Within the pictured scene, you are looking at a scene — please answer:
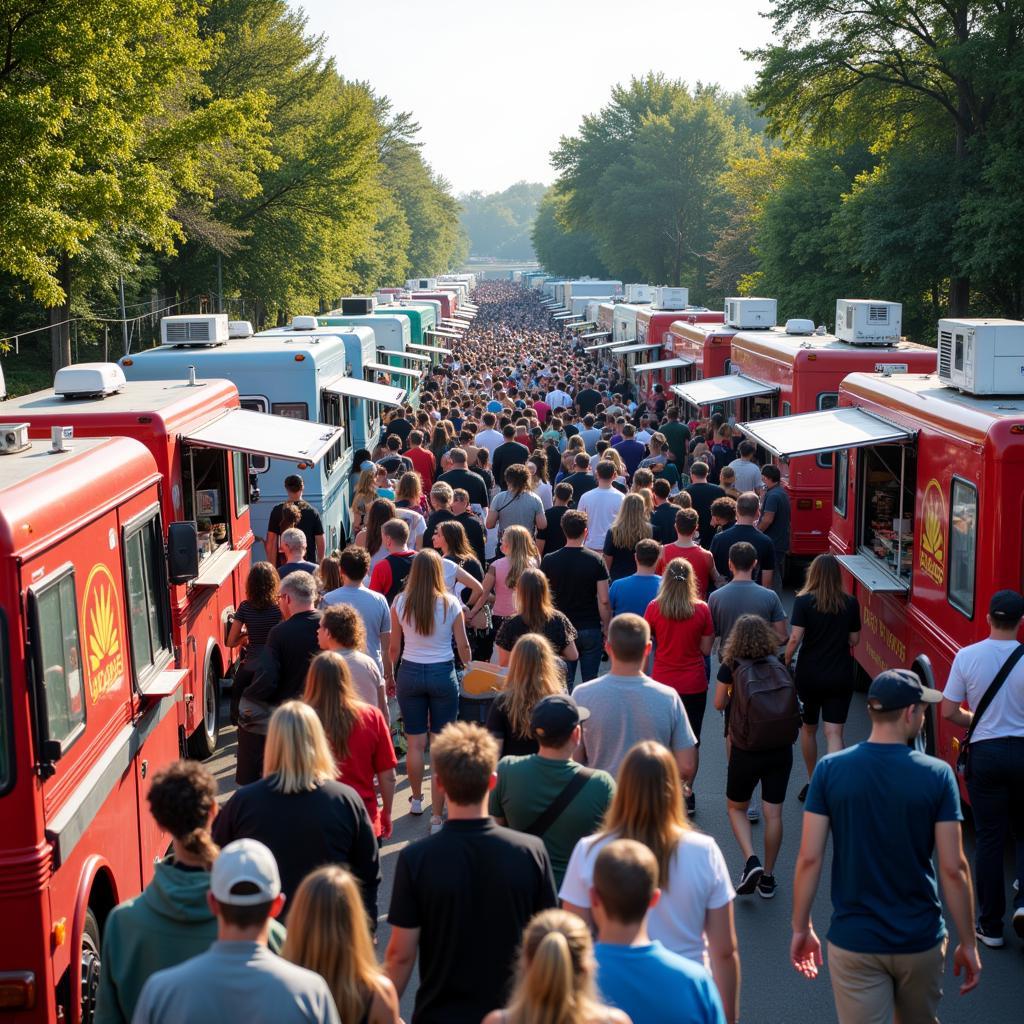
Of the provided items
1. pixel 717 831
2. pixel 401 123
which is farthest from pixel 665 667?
pixel 401 123

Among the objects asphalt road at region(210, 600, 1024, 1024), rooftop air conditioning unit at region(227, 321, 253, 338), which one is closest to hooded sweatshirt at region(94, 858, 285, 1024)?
asphalt road at region(210, 600, 1024, 1024)

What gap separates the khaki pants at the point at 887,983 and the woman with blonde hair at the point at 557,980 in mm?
1998

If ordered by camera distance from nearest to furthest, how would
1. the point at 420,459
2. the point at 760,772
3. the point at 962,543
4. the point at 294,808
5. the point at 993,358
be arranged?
the point at 294,808, the point at 760,772, the point at 962,543, the point at 993,358, the point at 420,459

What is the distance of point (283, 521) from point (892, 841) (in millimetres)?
7804

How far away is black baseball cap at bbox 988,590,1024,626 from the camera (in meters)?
7.01

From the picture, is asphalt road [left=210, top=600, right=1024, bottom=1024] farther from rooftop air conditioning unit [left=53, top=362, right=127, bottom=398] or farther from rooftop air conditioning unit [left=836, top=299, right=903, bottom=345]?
rooftop air conditioning unit [left=836, top=299, right=903, bottom=345]

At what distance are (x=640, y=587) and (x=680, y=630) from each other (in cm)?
83

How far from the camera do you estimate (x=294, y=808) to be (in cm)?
490

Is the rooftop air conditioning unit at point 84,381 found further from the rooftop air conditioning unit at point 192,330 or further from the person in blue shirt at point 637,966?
the person in blue shirt at point 637,966

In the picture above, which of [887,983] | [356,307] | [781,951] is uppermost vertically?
[356,307]

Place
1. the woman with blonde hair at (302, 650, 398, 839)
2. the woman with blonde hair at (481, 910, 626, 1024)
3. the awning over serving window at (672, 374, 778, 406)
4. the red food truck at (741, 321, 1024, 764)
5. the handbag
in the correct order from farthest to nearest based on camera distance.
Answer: the awning over serving window at (672, 374, 778, 406), the red food truck at (741, 321, 1024, 764), the handbag, the woman with blonde hair at (302, 650, 398, 839), the woman with blonde hair at (481, 910, 626, 1024)

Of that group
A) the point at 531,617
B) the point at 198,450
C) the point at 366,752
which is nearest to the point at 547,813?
the point at 366,752

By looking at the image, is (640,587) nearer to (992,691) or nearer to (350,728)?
(992,691)

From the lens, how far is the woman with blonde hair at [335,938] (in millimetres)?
3660
